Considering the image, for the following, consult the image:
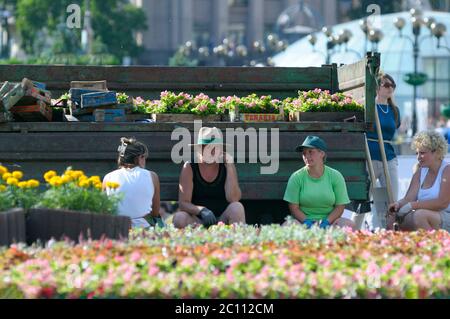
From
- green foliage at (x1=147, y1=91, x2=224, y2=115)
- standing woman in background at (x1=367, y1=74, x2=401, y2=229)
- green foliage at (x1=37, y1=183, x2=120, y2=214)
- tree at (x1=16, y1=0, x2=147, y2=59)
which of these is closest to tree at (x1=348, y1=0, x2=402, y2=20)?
tree at (x1=16, y1=0, x2=147, y2=59)

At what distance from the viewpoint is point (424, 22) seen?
51.4m

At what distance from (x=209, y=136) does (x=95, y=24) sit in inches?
3434

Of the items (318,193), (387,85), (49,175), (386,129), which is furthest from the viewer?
(386,129)

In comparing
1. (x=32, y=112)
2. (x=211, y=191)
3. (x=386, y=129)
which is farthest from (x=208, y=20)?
(x=32, y=112)

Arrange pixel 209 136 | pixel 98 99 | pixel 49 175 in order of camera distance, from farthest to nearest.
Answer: pixel 98 99, pixel 209 136, pixel 49 175

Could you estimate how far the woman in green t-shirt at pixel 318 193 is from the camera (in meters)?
11.2

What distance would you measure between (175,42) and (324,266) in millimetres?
131233

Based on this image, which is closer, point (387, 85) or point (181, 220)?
point (181, 220)

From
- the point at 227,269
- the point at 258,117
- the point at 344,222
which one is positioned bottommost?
the point at 344,222

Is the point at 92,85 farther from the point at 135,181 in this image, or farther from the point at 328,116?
the point at 328,116

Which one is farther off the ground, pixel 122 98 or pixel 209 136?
pixel 122 98

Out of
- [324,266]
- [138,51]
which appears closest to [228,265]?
[324,266]

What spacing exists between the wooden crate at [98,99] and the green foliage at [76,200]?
2.56m

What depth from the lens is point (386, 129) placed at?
1351 centimetres
